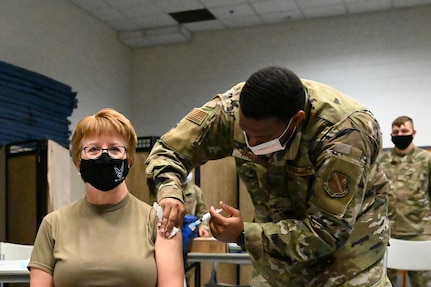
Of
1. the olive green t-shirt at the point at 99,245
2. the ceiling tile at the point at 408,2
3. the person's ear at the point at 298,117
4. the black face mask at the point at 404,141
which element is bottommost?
the olive green t-shirt at the point at 99,245

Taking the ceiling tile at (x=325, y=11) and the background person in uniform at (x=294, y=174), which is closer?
the background person in uniform at (x=294, y=174)

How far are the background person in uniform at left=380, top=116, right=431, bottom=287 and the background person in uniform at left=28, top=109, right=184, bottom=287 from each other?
11.6 feet

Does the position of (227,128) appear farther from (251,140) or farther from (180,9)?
(180,9)

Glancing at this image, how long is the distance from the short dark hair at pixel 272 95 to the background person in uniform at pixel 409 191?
387cm

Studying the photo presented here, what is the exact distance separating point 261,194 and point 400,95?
552 cm

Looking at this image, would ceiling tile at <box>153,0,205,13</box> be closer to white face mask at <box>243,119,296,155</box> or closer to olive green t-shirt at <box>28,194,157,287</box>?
olive green t-shirt at <box>28,194,157,287</box>

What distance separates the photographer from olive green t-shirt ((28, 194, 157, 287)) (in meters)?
1.73

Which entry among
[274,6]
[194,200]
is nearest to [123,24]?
[274,6]

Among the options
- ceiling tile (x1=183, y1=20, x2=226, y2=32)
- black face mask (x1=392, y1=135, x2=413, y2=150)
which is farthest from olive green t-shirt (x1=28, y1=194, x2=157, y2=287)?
ceiling tile (x1=183, y1=20, x2=226, y2=32)

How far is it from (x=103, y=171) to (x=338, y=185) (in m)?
0.84

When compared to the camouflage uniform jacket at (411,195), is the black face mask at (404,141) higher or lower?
higher

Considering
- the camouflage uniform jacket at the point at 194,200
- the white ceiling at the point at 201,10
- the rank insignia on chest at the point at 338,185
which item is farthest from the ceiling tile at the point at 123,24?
the rank insignia on chest at the point at 338,185

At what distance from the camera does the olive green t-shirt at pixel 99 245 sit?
67.9 inches

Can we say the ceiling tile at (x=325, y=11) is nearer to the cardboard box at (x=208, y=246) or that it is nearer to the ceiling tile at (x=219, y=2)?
the ceiling tile at (x=219, y=2)
